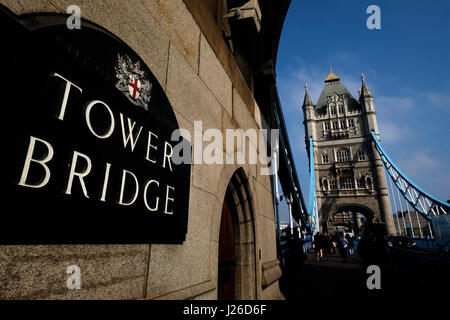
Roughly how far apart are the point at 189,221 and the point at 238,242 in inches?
77.2

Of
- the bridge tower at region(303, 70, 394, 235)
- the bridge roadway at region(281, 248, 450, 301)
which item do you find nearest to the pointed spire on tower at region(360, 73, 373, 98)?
the bridge tower at region(303, 70, 394, 235)

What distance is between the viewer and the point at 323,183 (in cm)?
5262

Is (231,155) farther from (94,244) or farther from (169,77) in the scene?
(94,244)

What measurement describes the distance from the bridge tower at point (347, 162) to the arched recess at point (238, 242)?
4733 centimetres

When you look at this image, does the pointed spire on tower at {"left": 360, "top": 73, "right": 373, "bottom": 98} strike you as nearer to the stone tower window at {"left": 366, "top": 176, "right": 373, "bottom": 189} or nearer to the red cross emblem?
the stone tower window at {"left": 366, "top": 176, "right": 373, "bottom": 189}

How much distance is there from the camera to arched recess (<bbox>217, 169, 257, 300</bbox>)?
137 inches

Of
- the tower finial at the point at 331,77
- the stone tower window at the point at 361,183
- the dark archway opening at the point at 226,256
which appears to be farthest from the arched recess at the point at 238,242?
the tower finial at the point at 331,77

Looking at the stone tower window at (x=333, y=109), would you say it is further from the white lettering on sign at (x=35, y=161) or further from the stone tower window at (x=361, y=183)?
the white lettering on sign at (x=35, y=161)

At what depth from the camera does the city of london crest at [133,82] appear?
5.09ft

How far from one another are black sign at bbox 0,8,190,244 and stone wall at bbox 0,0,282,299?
0.09 m

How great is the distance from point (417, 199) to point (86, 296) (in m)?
55.5

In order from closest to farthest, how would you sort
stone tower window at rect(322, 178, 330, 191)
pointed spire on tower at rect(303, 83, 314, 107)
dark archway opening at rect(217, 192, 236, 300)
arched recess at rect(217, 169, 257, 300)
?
dark archway opening at rect(217, 192, 236, 300), arched recess at rect(217, 169, 257, 300), stone tower window at rect(322, 178, 330, 191), pointed spire on tower at rect(303, 83, 314, 107)
